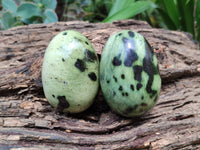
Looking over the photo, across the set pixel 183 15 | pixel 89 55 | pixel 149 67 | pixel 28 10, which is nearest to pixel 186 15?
pixel 183 15

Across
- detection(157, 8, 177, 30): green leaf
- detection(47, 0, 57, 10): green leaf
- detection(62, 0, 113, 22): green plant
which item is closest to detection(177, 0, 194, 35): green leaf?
detection(157, 8, 177, 30): green leaf

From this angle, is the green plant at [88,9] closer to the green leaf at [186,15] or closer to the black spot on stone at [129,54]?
the green leaf at [186,15]

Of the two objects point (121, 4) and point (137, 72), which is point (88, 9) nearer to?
point (121, 4)

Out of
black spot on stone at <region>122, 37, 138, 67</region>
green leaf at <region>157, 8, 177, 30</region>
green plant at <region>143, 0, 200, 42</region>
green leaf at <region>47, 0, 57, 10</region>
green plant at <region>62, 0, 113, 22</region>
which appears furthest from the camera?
green plant at <region>62, 0, 113, 22</region>

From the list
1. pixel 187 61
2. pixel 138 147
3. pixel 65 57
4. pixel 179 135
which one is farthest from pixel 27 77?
pixel 187 61

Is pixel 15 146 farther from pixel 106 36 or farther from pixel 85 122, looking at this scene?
pixel 106 36

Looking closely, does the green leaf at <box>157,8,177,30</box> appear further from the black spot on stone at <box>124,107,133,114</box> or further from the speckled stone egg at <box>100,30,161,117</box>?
the black spot on stone at <box>124,107,133,114</box>
